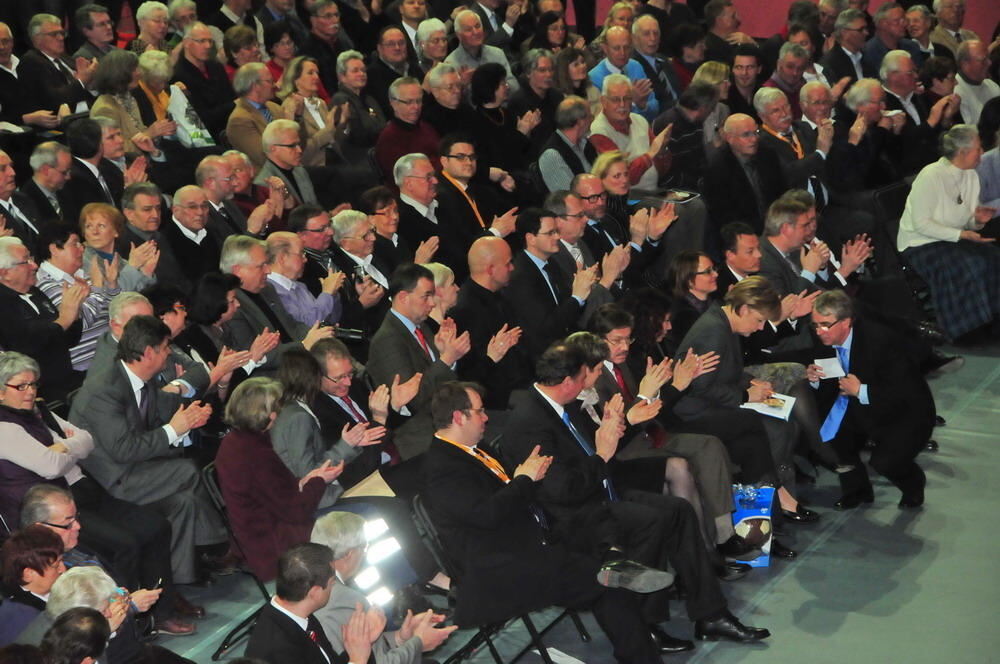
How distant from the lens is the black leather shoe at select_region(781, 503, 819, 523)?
7736 millimetres

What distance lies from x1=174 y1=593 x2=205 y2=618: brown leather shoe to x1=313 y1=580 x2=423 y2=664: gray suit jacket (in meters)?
1.38

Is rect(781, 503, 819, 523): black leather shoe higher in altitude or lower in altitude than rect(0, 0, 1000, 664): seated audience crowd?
lower

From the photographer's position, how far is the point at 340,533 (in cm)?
559

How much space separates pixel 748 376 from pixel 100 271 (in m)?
3.35

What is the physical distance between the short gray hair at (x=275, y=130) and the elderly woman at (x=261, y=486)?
2956 mm

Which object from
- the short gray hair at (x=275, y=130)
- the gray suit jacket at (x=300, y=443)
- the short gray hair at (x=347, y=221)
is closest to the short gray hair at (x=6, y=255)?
the gray suit jacket at (x=300, y=443)

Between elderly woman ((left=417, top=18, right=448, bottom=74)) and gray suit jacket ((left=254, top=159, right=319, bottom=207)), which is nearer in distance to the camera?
gray suit jacket ((left=254, top=159, right=319, bottom=207))

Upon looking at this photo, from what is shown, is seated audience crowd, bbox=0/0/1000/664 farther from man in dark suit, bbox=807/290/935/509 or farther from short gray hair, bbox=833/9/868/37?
short gray hair, bbox=833/9/868/37

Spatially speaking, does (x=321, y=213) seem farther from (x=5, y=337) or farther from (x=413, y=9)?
(x=413, y=9)

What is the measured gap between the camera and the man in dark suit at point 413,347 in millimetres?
7297

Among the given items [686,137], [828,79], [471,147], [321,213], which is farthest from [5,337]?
[828,79]

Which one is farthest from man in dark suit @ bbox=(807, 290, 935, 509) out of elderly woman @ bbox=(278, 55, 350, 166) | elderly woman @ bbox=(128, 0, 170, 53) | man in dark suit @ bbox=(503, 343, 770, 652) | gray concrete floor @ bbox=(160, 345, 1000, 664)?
elderly woman @ bbox=(128, 0, 170, 53)

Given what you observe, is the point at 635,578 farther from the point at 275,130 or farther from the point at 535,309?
the point at 275,130

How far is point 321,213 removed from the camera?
26.9 ft
